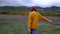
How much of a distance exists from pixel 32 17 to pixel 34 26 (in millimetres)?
288

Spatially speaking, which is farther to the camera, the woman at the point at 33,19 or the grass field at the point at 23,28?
the grass field at the point at 23,28

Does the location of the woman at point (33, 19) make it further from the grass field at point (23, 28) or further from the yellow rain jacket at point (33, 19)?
the grass field at point (23, 28)

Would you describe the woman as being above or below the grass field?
above

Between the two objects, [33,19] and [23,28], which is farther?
[23,28]

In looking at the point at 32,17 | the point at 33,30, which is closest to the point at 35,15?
the point at 32,17

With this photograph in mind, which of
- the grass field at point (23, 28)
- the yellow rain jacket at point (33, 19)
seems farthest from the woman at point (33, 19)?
the grass field at point (23, 28)

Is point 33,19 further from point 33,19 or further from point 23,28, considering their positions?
point 23,28

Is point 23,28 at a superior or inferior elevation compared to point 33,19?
inferior

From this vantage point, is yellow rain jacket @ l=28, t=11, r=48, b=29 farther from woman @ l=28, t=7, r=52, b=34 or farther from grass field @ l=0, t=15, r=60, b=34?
grass field @ l=0, t=15, r=60, b=34

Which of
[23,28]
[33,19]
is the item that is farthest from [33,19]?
[23,28]

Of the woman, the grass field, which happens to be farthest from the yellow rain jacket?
the grass field

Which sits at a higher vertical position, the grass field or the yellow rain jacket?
the yellow rain jacket

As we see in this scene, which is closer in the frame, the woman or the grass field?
the woman

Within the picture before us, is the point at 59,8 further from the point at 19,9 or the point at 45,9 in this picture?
the point at 19,9
